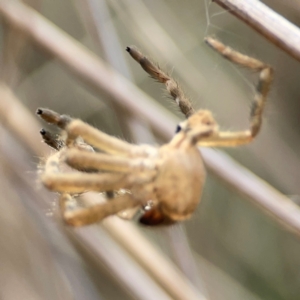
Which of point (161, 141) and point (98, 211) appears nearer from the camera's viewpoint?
point (98, 211)

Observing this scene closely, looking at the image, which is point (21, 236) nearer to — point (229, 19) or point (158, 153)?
point (158, 153)

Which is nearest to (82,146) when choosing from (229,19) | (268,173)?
(268,173)

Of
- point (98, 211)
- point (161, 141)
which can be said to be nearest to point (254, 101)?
point (98, 211)

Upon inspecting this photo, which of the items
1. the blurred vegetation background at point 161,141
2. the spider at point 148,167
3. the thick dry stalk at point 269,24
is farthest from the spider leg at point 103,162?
the blurred vegetation background at point 161,141

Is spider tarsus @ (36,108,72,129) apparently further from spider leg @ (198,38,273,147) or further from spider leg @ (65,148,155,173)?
spider leg @ (198,38,273,147)

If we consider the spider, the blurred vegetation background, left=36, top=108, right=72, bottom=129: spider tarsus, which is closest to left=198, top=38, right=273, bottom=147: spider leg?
Result: the spider

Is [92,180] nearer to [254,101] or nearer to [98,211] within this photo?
[98,211]

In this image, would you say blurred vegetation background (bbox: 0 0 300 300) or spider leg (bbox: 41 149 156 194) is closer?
spider leg (bbox: 41 149 156 194)

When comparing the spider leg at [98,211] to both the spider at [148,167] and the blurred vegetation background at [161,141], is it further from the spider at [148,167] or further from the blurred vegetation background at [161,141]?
the blurred vegetation background at [161,141]
